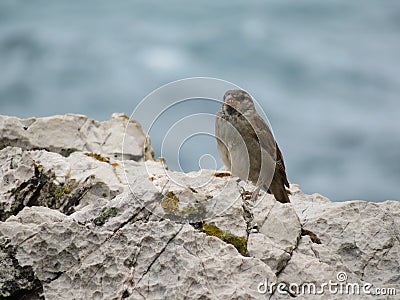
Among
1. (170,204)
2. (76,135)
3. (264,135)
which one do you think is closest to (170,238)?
(170,204)

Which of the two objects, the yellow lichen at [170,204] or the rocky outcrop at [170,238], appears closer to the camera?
the rocky outcrop at [170,238]

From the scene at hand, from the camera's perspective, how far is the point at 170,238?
7.06 meters

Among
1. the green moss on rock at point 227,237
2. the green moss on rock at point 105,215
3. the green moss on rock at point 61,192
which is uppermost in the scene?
the green moss on rock at point 105,215

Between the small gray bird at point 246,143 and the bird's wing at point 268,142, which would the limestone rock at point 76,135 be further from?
the bird's wing at point 268,142

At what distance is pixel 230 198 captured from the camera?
26.6 ft

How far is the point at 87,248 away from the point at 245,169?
481cm

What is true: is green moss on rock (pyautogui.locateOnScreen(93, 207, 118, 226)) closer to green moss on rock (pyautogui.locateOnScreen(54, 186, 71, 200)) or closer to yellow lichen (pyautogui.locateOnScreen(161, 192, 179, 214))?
yellow lichen (pyautogui.locateOnScreen(161, 192, 179, 214))

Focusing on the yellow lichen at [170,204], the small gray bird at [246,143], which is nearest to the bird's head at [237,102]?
the small gray bird at [246,143]

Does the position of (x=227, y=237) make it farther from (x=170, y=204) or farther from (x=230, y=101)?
(x=230, y=101)

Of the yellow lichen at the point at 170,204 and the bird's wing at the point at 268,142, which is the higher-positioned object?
the yellow lichen at the point at 170,204

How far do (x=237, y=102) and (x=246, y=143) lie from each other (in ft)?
2.79

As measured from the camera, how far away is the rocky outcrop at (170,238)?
676cm

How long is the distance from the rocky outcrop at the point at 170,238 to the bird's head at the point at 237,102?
2155 mm

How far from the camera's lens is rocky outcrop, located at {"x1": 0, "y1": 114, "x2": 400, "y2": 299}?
266 inches
